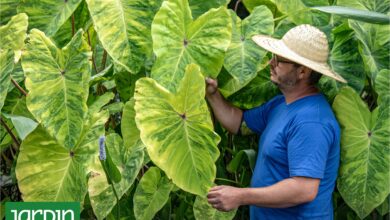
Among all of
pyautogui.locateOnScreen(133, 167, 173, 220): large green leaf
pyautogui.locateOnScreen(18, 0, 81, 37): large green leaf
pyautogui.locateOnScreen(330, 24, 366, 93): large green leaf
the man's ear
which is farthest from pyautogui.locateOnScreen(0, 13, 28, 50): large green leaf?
pyautogui.locateOnScreen(330, 24, 366, 93): large green leaf

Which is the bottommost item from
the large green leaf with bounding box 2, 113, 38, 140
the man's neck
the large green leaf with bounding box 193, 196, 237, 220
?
the large green leaf with bounding box 193, 196, 237, 220

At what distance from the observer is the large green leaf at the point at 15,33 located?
180 cm

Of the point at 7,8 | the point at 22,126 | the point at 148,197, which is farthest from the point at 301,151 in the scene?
the point at 7,8

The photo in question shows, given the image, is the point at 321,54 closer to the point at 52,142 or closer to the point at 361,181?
the point at 361,181

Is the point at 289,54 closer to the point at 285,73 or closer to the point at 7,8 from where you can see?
the point at 285,73

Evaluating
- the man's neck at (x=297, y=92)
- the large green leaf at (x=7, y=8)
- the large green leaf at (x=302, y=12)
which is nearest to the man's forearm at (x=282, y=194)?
the man's neck at (x=297, y=92)

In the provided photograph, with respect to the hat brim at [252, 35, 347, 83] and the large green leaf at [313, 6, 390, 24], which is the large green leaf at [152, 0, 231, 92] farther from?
the large green leaf at [313, 6, 390, 24]

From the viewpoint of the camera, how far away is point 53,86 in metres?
1.77

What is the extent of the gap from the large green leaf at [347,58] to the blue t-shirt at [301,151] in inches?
5.4

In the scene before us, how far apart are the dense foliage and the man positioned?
83mm

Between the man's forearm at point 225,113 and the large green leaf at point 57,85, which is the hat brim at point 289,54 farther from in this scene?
the large green leaf at point 57,85

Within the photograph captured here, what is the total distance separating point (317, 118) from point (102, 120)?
21.8 inches

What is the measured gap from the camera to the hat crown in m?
1.83

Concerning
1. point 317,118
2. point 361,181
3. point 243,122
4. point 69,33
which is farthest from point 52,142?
point 361,181
